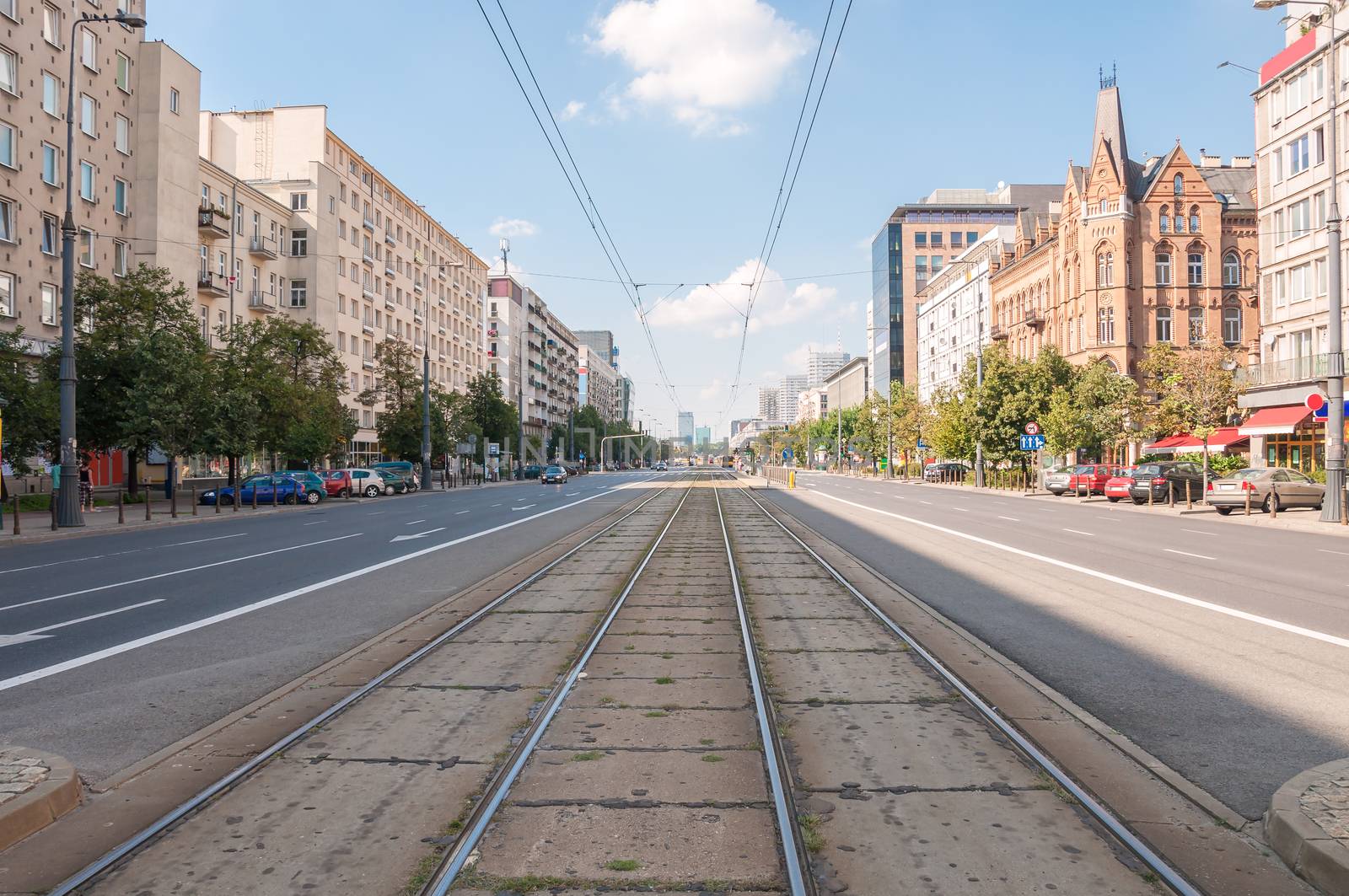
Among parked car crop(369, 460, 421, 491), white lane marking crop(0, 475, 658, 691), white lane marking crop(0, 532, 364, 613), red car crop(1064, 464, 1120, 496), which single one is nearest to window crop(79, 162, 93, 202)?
parked car crop(369, 460, 421, 491)

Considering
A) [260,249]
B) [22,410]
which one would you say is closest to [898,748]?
[22,410]

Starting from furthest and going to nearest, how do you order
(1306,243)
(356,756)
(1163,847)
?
(1306,243)
(356,756)
(1163,847)

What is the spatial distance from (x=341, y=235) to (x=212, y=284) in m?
17.7

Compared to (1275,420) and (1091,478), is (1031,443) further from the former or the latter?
(1275,420)

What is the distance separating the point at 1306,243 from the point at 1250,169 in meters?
29.8

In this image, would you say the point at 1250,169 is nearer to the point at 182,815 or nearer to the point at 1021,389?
the point at 1021,389

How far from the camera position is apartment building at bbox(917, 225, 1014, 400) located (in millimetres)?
82688

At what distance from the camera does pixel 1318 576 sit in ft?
44.4

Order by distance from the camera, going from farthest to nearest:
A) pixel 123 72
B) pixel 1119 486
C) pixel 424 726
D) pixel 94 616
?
pixel 123 72, pixel 1119 486, pixel 94 616, pixel 424 726

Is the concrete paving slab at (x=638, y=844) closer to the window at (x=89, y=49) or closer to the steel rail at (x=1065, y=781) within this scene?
the steel rail at (x=1065, y=781)

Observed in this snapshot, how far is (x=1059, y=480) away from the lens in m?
44.5

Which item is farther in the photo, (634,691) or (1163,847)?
(634,691)

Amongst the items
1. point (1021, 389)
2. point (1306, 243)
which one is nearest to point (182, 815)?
point (1306, 243)

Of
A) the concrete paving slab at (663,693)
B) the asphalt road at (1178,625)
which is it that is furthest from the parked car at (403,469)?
the concrete paving slab at (663,693)
